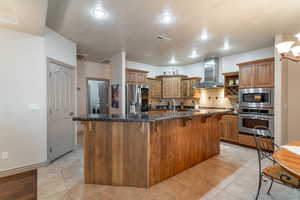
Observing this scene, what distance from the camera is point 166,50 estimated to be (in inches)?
192

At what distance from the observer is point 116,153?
97.3 inches

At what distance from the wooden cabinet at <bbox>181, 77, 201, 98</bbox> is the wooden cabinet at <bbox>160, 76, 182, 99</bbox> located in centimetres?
17

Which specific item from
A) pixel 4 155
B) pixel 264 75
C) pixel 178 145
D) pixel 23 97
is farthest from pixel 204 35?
pixel 4 155

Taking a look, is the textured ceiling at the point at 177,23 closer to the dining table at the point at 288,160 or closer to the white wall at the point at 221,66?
the white wall at the point at 221,66

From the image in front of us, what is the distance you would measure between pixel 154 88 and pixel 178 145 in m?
3.99

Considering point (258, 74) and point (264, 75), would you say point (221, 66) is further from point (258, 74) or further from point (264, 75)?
point (264, 75)

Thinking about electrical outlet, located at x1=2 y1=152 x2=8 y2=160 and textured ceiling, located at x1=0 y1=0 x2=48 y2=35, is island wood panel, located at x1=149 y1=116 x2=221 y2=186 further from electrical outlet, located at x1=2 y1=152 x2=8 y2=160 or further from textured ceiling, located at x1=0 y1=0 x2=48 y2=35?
electrical outlet, located at x1=2 y1=152 x2=8 y2=160

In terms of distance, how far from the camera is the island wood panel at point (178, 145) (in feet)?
8.21

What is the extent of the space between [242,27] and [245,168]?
2875mm

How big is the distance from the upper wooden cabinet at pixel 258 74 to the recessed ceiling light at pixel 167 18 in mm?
2848

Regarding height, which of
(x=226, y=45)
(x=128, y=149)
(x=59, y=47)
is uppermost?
(x=226, y=45)

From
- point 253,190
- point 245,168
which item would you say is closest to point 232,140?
point 245,168

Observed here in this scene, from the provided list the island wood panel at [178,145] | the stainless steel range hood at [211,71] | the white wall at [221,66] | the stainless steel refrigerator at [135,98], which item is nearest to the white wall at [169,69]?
the white wall at [221,66]

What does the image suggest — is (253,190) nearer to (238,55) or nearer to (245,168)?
(245,168)
